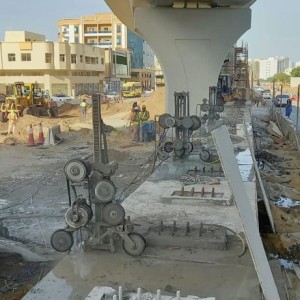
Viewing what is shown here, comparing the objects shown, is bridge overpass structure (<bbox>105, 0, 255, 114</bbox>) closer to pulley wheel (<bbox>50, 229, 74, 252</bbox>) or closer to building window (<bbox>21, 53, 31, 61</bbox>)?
pulley wheel (<bbox>50, 229, 74, 252</bbox>)

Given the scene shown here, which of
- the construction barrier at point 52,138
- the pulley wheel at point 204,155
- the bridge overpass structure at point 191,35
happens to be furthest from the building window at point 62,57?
the pulley wheel at point 204,155

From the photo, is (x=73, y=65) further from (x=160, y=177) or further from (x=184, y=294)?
(x=184, y=294)

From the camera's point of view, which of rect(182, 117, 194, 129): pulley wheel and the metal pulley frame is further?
rect(182, 117, 194, 129): pulley wheel

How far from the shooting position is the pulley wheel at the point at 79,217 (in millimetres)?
6457

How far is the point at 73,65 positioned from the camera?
6906cm

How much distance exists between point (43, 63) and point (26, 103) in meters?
31.8

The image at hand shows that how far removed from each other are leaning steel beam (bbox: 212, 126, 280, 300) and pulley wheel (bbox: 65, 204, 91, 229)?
2302 mm

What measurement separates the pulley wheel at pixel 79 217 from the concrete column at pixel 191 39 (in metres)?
17.0

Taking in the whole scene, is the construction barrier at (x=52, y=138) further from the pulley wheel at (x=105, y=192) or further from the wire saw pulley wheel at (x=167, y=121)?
the pulley wheel at (x=105, y=192)

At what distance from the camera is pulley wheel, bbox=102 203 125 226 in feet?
21.5

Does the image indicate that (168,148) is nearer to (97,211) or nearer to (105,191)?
(97,211)

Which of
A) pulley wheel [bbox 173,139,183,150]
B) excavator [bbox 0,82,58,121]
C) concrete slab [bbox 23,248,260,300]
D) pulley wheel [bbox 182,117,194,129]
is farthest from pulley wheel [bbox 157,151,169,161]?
excavator [bbox 0,82,58,121]

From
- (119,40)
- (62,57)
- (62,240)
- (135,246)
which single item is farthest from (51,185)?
(119,40)

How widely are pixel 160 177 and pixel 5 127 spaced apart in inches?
810
